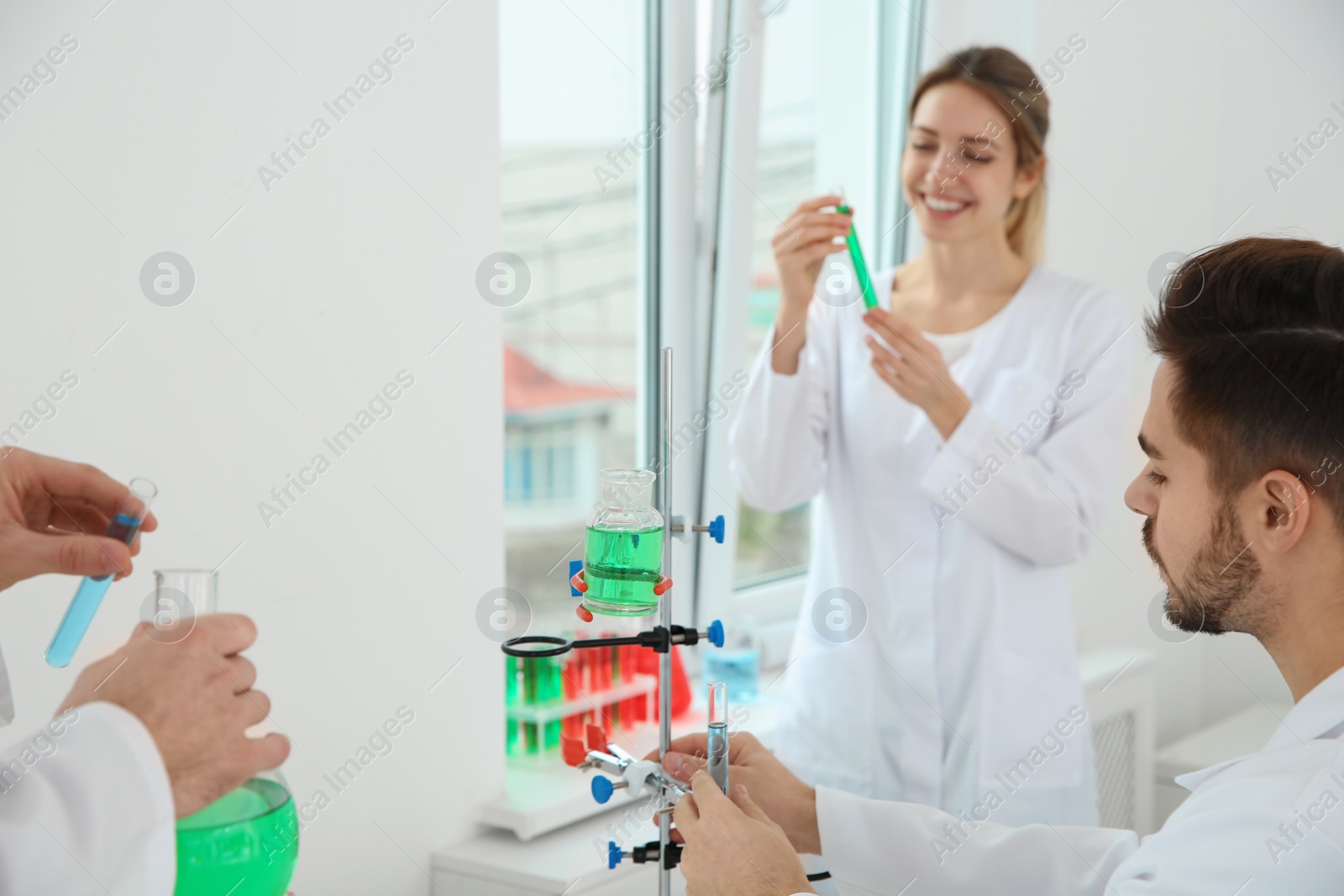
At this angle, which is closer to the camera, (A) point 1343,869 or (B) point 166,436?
(A) point 1343,869

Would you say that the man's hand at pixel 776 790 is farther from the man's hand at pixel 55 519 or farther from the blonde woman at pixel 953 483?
the man's hand at pixel 55 519

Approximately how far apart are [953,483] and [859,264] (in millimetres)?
381

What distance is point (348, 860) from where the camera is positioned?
5.22 ft

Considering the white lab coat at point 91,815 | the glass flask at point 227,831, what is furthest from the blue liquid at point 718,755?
the white lab coat at point 91,815

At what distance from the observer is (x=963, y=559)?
184 cm

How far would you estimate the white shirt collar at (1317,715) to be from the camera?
41.9 inches

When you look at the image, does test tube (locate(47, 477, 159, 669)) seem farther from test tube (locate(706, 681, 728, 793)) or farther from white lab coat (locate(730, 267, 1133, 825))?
white lab coat (locate(730, 267, 1133, 825))

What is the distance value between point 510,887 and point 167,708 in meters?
1.00

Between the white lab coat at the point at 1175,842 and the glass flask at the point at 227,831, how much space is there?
0.74m

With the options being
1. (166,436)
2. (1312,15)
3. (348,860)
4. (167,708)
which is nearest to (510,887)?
(348,860)

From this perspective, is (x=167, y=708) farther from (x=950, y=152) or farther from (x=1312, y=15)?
(x=1312, y=15)

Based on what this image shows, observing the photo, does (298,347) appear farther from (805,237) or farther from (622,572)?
(805,237)

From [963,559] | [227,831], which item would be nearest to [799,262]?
[963,559]

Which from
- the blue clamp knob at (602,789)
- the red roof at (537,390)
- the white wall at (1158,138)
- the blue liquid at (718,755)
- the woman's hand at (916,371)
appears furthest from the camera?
the white wall at (1158,138)
